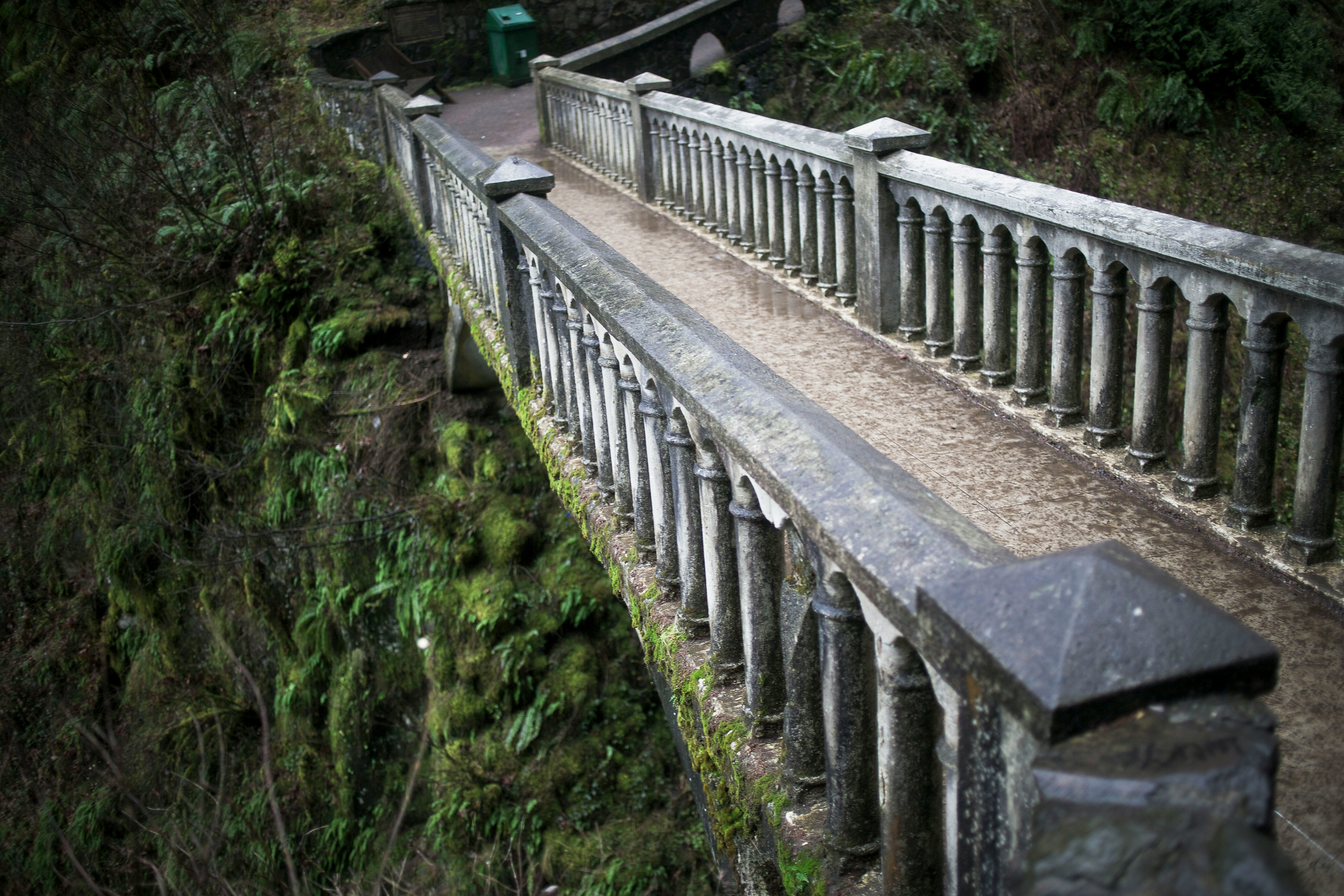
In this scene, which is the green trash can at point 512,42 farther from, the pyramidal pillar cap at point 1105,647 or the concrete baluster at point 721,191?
the pyramidal pillar cap at point 1105,647

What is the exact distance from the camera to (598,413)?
4023 mm

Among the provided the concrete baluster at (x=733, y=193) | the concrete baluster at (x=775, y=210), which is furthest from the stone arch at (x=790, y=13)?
the concrete baluster at (x=775, y=210)

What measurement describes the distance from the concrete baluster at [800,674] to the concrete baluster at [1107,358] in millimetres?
2246

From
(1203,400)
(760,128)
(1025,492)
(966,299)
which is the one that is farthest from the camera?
(760,128)

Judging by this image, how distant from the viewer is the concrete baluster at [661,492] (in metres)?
3.04

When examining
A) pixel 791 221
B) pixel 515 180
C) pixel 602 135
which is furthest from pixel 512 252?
pixel 602 135

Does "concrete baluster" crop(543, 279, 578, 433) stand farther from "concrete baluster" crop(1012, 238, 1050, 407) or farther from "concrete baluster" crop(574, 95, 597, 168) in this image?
"concrete baluster" crop(574, 95, 597, 168)

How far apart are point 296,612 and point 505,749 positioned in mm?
3547

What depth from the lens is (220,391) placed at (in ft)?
36.1

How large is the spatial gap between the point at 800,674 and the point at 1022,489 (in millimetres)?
2048

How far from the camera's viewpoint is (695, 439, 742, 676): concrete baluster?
8.26 feet

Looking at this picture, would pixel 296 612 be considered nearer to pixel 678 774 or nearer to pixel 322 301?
pixel 322 301

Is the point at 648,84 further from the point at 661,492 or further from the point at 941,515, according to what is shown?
the point at 941,515

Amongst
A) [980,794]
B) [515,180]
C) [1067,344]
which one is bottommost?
[1067,344]
